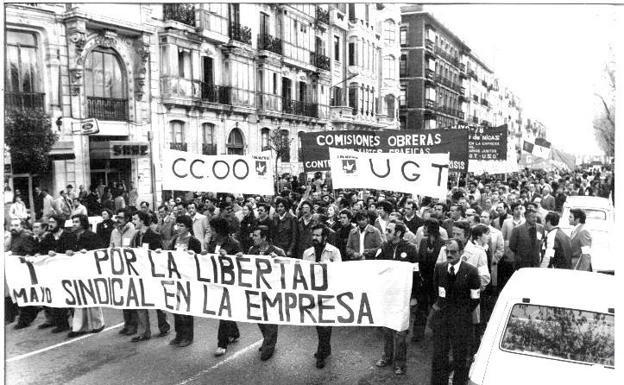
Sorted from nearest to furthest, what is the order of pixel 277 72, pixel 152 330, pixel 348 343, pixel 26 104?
pixel 348 343 → pixel 152 330 → pixel 26 104 → pixel 277 72

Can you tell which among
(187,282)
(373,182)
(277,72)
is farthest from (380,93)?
(187,282)

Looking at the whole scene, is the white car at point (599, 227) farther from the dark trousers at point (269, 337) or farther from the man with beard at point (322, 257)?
the dark trousers at point (269, 337)

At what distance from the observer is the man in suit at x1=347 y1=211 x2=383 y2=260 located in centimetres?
898

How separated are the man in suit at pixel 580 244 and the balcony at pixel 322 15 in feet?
107

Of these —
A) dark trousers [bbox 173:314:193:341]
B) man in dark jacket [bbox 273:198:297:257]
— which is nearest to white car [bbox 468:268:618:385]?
dark trousers [bbox 173:314:193:341]

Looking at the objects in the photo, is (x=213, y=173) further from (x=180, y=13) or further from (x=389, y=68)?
(x=389, y=68)

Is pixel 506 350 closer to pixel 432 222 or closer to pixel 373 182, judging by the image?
pixel 432 222

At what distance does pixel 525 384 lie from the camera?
4332 millimetres

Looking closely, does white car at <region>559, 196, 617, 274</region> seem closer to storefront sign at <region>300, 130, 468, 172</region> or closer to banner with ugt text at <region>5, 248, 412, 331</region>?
storefront sign at <region>300, 130, 468, 172</region>

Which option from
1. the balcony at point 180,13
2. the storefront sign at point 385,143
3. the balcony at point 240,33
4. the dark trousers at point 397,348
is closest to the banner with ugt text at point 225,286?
the dark trousers at point 397,348

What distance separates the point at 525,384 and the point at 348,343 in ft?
12.3

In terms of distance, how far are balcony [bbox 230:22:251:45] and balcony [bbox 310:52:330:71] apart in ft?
25.1

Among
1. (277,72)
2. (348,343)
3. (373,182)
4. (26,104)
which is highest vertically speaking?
(277,72)

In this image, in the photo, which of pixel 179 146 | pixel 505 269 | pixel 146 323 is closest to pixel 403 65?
pixel 179 146
